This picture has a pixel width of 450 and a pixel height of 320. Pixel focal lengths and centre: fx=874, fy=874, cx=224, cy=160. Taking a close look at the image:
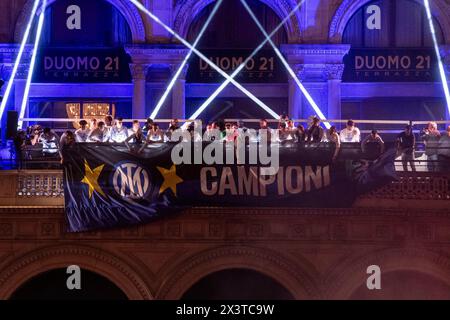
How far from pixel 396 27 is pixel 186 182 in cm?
1207

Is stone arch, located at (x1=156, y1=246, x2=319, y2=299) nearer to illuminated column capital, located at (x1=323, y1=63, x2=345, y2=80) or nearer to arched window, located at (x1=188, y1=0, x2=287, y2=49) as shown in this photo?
illuminated column capital, located at (x1=323, y1=63, x2=345, y2=80)

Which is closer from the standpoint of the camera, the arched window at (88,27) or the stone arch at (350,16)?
the stone arch at (350,16)

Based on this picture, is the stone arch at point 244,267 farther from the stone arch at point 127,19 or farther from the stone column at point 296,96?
the stone arch at point 127,19

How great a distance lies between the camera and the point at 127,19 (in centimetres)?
2967

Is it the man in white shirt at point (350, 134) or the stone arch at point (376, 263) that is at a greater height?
the man in white shirt at point (350, 134)

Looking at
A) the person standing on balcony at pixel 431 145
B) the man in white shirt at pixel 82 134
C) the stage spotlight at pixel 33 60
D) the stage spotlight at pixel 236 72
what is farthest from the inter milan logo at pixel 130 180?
the stage spotlight at pixel 33 60

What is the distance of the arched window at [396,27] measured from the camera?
98.6ft

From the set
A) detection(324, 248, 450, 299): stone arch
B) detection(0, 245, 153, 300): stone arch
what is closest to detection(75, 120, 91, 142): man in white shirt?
detection(0, 245, 153, 300): stone arch

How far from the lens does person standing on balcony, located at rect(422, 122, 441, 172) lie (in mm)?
22500

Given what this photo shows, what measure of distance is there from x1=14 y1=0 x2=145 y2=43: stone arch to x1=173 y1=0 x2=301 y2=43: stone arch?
3.95 ft

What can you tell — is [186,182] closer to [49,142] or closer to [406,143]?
[49,142]

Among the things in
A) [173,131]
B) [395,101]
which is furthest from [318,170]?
[395,101]

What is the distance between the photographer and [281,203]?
21688mm

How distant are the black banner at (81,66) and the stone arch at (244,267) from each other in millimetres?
9899
